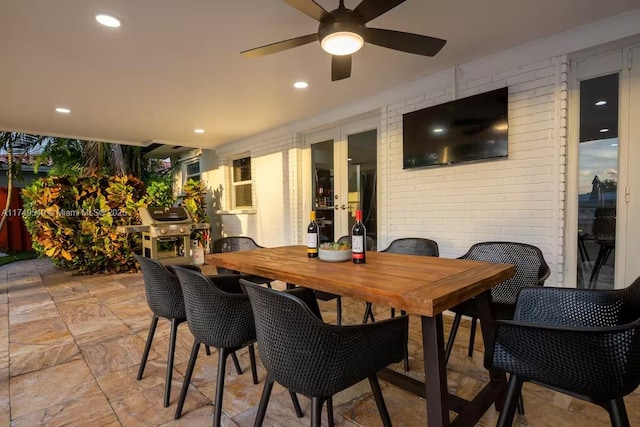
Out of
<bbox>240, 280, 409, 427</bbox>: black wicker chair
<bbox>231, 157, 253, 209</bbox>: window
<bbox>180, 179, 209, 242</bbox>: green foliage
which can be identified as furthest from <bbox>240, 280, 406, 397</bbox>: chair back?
<bbox>180, 179, 209, 242</bbox>: green foliage

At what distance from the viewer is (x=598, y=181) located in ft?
8.40

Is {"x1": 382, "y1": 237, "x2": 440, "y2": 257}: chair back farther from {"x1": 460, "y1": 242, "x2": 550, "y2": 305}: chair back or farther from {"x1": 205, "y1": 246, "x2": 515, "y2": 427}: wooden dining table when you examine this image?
{"x1": 205, "y1": 246, "x2": 515, "y2": 427}: wooden dining table

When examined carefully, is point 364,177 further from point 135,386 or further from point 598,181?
point 135,386

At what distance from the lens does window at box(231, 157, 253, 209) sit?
6.23m

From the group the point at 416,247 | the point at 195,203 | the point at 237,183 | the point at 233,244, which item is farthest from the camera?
the point at 237,183

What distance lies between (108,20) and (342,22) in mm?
1674

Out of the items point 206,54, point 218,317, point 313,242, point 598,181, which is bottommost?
point 218,317

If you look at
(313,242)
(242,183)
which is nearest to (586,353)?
(313,242)

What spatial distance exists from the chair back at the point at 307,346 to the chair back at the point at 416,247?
159 cm

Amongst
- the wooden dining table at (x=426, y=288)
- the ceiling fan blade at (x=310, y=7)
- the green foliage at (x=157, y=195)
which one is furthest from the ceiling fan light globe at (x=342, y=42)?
the green foliage at (x=157, y=195)

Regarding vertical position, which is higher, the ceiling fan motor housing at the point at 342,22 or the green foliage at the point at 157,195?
the ceiling fan motor housing at the point at 342,22

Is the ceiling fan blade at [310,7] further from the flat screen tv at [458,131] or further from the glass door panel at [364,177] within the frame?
the glass door panel at [364,177]

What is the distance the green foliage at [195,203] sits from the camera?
6170mm

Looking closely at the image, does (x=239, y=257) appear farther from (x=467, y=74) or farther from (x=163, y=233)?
(x=163, y=233)
